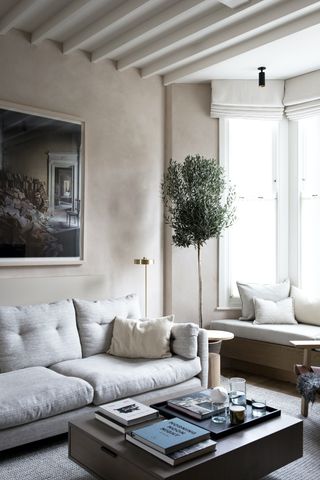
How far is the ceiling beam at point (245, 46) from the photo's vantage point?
12.1 ft

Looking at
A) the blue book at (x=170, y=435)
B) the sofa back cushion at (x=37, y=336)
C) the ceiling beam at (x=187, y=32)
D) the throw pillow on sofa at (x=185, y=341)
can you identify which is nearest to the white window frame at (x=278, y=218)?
the ceiling beam at (x=187, y=32)

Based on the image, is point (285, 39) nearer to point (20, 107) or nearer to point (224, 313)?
point (20, 107)

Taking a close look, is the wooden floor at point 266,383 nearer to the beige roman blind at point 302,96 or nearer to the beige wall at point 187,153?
the beige wall at point 187,153

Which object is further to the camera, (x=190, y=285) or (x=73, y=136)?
(x=190, y=285)

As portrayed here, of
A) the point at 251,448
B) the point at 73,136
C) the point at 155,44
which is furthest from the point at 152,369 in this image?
the point at 155,44

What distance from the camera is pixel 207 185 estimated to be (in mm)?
4516

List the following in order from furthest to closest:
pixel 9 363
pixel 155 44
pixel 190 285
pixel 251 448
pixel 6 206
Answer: pixel 190 285 < pixel 155 44 < pixel 6 206 < pixel 9 363 < pixel 251 448

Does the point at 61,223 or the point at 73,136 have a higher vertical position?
the point at 73,136

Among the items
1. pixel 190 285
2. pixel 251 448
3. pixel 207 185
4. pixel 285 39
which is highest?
pixel 285 39

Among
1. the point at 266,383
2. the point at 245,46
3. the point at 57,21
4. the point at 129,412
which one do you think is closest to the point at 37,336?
the point at 129,412

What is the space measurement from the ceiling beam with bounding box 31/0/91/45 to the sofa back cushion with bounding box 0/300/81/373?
85.8 inches

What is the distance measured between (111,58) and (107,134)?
0.74 metres

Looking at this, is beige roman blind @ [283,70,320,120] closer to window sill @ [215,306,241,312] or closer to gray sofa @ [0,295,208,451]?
window sill @ [215,306,241,312]

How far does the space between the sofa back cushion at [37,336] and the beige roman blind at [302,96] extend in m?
3.14
